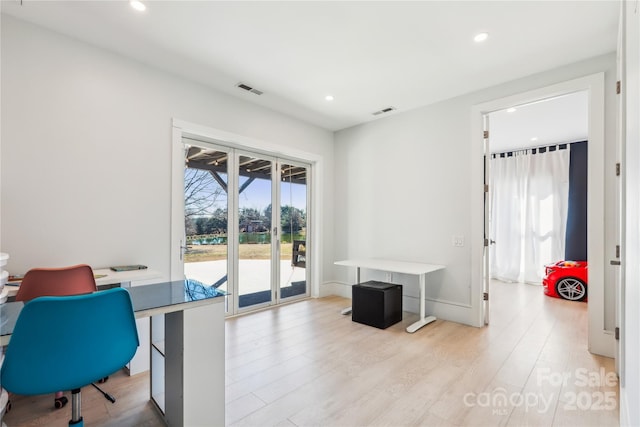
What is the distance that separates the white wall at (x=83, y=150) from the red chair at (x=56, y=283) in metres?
0.63

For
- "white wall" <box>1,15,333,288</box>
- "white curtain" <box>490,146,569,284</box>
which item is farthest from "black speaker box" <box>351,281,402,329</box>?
"white curtain" <box>490,146,569,284</box>

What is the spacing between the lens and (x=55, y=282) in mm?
2061

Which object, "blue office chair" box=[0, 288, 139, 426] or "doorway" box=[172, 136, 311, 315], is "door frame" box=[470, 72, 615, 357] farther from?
"blue office chair" box=[0, 288, 139, 426]

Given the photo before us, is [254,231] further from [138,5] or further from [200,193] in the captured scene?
[138,5]

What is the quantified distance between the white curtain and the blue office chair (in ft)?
22.3

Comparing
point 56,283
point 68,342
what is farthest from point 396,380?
point 56,283

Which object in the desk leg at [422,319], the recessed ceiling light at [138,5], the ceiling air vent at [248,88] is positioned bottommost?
the desk leg at [422,319]

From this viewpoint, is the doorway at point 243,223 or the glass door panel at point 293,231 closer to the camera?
the doorway at point 243,223

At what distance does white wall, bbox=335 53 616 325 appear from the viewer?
372cm

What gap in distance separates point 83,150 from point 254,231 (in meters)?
2.14

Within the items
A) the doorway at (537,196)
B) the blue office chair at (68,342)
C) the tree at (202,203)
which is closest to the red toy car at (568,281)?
the doorway at (537,196)

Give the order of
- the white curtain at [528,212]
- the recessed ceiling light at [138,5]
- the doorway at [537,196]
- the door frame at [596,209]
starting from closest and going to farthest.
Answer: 1. the recessed ceiling light at [138,5]
2. the door frame at [596,209]
3. the doorway at [537,196]
4. the white curtain at [528,212]

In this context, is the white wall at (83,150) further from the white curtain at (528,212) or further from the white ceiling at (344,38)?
the white curtain at (528,212)

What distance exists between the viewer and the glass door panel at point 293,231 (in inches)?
184
